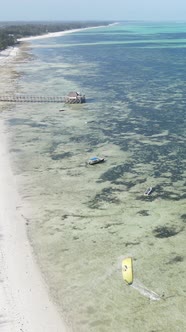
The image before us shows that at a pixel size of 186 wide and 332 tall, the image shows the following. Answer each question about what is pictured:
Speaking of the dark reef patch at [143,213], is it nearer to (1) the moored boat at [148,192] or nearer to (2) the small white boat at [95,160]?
(1) the moored boat at [148,192]

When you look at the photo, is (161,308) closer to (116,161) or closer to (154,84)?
(116,161)

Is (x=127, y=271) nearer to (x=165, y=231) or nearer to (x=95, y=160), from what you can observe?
(x=165, y=231)

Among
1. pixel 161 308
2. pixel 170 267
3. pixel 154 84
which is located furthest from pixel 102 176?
pixel 154 84

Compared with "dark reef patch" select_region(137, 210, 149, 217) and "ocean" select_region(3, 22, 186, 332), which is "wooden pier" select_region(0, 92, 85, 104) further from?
"dark reef patch" select_region(137, 210, 149, 217)

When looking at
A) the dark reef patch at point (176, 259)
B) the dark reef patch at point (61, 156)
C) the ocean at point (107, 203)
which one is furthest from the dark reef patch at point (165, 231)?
the dark reef patch at point (61, 156)

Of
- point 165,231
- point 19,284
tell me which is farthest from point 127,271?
point 19,284
